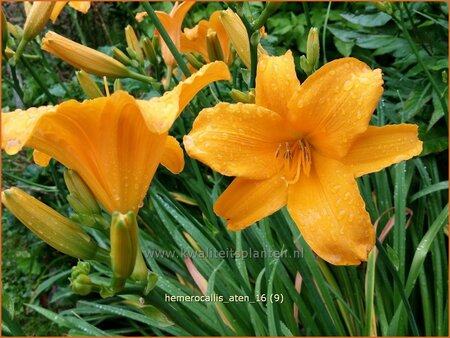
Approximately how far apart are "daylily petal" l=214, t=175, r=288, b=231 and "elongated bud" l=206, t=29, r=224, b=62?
12.6 inches

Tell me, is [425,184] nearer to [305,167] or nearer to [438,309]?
[438,309]

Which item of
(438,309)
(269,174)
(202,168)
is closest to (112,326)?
(202,168)

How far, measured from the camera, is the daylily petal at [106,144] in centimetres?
61

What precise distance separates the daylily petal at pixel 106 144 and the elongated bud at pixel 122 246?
96mm

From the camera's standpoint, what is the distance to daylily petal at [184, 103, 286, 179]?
0.72m

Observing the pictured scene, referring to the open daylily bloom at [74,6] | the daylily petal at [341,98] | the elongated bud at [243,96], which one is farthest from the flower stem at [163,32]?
the open daylily bloom at [74,6]

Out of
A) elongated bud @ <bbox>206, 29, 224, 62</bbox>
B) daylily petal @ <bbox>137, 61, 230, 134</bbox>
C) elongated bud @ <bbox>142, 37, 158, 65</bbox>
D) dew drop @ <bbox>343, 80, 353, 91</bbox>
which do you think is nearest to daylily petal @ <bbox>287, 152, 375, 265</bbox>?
dew drop @ <bbox>343, 80, 353, 91</bbox>

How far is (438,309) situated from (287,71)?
82 centimetres

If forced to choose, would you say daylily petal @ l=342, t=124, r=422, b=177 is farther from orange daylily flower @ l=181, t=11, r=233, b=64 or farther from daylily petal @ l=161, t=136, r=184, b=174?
orange daylily flower @ l=181, t=11, r=233, b=64

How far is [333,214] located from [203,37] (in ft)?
1.94

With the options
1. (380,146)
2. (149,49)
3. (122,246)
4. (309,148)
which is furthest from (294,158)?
(149,49)

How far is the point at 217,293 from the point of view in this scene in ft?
4.15

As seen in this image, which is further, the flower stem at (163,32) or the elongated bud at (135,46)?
the elongated bud at (135,46)

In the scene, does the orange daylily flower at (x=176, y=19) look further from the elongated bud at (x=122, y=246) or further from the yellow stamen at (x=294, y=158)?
the elongated bud at (x=122, y=246)
